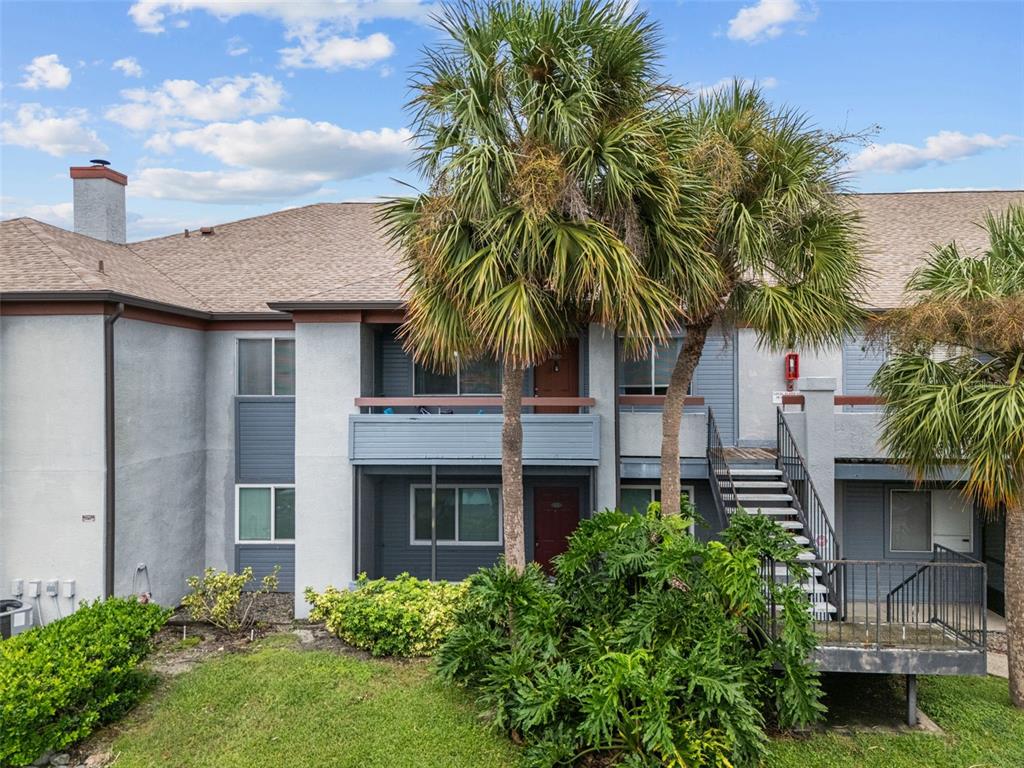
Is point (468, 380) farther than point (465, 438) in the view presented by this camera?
Yes

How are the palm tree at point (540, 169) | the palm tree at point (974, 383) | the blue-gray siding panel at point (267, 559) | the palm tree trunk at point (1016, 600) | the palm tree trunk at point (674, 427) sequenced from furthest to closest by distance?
1. the blue-gray siding panel at point (267, 559)
2. the palm tree trunk at point (674, 427)
3. the palm tree trunk at point (1016, 600)
4. the palm tree at point (540, 169)
5. the palm tree at point (974, 383)

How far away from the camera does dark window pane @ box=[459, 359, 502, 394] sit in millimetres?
12727

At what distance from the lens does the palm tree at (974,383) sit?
730 cm

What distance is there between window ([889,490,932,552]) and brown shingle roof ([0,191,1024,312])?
420 cm

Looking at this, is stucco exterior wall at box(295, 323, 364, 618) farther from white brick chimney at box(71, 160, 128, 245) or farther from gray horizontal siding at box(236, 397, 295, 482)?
white brick chimney at box(71, 160, 128, 245)

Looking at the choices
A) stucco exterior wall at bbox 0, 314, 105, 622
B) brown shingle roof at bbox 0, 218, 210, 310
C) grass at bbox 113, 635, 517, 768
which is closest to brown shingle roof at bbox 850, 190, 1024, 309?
grass at bbox 113, 635, 517, 768

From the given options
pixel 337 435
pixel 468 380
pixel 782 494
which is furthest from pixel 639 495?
pixel 337 435

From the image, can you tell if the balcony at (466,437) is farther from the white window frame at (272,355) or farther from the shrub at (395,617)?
the white window frame at (272,355)

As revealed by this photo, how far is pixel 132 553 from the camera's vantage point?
10680 millimetres

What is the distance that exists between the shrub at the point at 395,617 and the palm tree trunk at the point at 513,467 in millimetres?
1360

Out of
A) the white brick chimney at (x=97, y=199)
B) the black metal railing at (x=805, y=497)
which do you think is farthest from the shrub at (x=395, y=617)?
the white brick chimney at (x=97, y=199)

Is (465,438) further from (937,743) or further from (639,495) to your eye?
(937,743)

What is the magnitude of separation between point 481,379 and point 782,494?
5.92m

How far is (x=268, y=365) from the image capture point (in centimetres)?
1280
